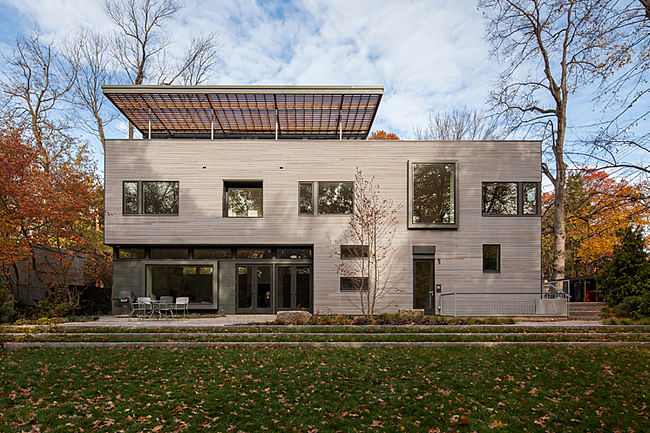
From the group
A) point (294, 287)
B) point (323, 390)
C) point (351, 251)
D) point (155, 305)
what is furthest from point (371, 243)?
point (323, 390)

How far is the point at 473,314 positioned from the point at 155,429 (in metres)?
15.9

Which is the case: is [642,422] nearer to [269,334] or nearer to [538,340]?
[538,340]

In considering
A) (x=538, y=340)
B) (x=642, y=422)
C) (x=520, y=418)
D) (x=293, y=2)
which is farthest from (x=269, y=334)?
(x=293, y=2)

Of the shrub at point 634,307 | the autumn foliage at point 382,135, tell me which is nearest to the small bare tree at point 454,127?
the autumn foliage at point 382,135

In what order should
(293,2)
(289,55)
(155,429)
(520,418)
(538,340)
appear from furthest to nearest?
1. (289,55)
2. (293,2)
3. (538,340)
4. (520,418)
5. (155,429)

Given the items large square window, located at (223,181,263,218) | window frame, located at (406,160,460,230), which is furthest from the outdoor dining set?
window frame, located at (406,160,460,230)

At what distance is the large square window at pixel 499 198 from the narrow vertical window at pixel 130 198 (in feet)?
48.2

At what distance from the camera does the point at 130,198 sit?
809 inches

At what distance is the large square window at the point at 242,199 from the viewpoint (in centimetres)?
2075

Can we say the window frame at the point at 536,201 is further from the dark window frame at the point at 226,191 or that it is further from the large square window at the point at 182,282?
the large square window at the point at 182,282

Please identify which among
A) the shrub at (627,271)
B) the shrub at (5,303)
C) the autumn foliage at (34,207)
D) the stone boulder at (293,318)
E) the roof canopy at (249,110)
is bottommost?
the stone boulder at (293,318)

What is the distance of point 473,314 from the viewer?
64.8 ft

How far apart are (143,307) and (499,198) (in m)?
15.3

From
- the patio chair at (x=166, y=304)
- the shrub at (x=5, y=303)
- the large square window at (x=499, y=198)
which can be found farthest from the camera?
the large square window at (x=499, y=198)
